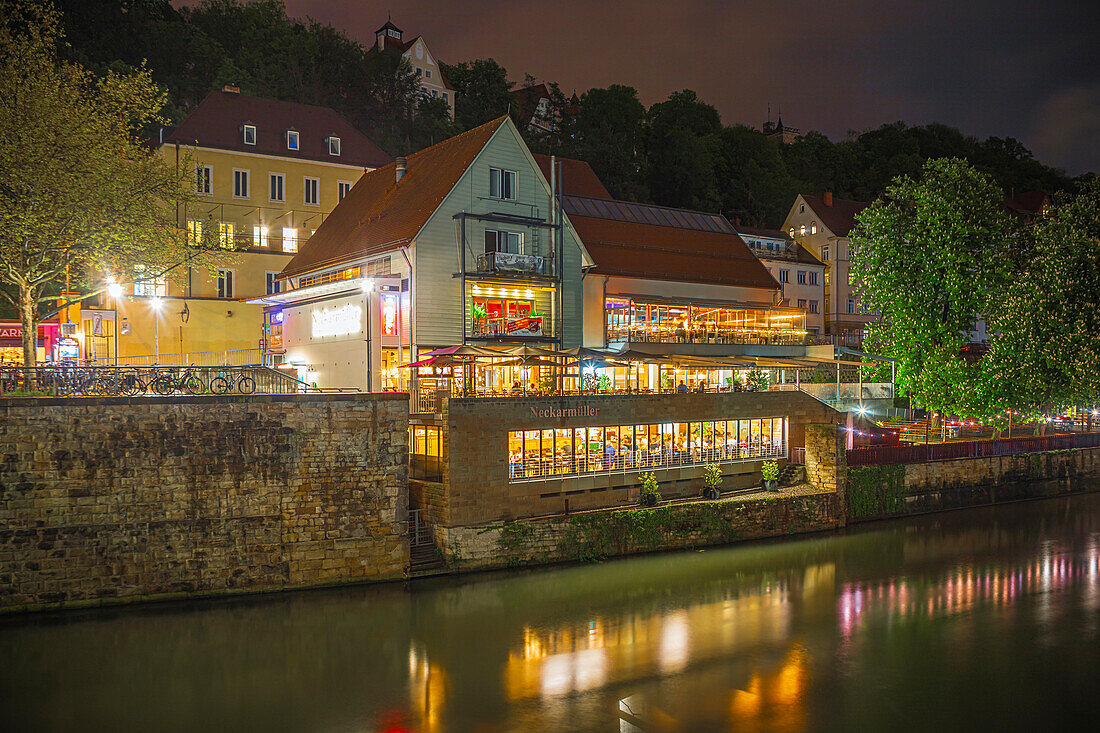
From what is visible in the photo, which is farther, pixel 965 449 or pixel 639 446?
pixel 965 449

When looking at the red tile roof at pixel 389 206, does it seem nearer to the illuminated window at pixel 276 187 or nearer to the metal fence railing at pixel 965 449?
the illuminated window at pixel 276 187

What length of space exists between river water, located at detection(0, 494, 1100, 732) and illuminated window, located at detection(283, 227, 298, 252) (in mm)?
27726

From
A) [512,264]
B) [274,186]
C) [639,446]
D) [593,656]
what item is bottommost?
[593,656]

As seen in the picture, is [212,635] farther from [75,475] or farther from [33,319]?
[33,319]

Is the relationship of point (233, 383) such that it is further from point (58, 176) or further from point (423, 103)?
point (423, 103)

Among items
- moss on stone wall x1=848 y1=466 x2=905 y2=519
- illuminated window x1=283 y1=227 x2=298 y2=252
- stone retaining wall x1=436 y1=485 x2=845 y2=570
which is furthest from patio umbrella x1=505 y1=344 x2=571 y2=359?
illuminated window x1=283 y1=227 x2=298 y2=252

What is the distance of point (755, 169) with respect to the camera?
2972 inches

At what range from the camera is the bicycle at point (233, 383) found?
2333cm

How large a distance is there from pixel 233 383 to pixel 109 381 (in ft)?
10.7

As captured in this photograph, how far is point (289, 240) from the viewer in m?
45.2

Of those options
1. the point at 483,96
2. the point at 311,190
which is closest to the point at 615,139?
the point at 483,96

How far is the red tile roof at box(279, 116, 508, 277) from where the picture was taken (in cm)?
3341

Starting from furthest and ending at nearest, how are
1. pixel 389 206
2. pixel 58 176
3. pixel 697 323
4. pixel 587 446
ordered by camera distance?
pixel 697 323, pixel 389 206, pixel 587 446, pixel 58 176

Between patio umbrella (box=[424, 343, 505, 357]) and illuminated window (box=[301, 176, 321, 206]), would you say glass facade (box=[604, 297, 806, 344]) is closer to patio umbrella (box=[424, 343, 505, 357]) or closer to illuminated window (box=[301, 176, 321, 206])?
patio umbrella (box=[424, 343, 505, 357])
